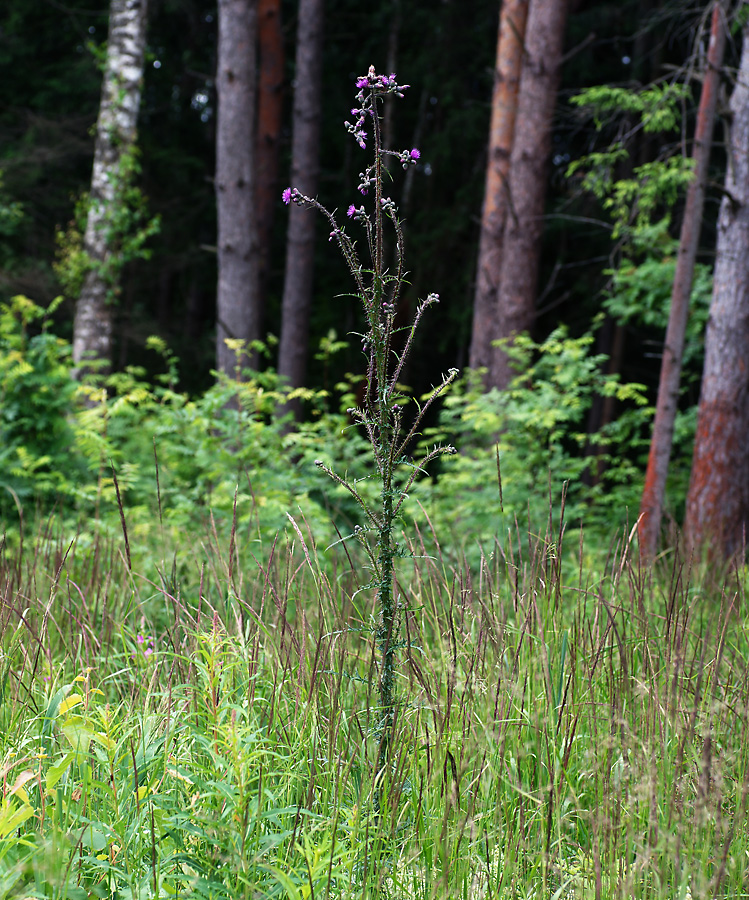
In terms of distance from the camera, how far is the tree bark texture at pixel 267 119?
38.7ft

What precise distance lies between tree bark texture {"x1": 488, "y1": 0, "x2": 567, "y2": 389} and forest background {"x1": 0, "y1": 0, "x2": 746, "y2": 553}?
7.1 inches

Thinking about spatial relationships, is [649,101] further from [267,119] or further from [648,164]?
[267,119]

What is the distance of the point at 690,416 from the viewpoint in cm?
707

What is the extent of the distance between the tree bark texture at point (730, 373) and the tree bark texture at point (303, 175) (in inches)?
259

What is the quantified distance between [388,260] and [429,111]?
3.74 m

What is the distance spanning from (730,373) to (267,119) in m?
9.62

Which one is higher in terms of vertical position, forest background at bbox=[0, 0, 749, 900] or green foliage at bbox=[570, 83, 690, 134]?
green foliage at bbox=[570, 83, 690, 134]

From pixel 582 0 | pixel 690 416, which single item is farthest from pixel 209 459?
pixel 582 0

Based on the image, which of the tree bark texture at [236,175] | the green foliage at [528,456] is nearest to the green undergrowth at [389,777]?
the green foliage at [528,456]

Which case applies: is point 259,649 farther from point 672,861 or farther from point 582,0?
point 582,0

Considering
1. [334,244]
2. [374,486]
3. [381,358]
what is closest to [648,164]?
[374,486]

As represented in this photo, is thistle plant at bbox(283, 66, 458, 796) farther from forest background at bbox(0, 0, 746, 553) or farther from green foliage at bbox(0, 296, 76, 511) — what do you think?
green foliage at bbox(0, 296, 76, 511)

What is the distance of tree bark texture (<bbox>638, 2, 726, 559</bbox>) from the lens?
5.19m

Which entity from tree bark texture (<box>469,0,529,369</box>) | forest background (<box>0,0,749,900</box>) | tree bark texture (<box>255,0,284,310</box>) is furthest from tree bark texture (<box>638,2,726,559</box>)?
tree bark texture (<box>255,0,284,310</box>)
